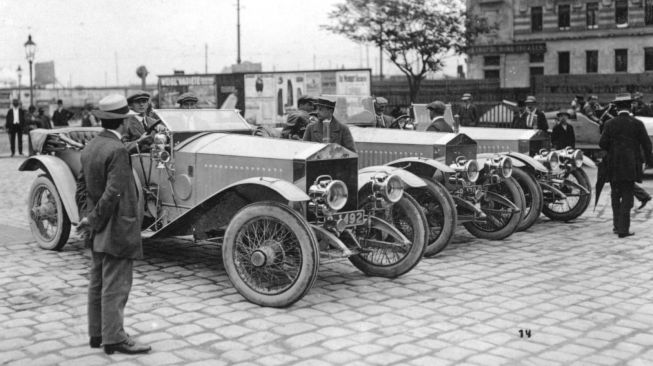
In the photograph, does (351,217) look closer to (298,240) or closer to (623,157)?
(298,240)

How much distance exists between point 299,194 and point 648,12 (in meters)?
40.8

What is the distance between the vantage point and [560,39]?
143 feet

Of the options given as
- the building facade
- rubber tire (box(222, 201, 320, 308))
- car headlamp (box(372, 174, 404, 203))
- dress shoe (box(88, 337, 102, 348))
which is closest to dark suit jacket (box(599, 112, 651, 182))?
car headlamp (box(372, 174, 404, 203))

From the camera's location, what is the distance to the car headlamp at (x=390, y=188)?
6.39m

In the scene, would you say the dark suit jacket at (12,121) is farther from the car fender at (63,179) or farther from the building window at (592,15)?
the building window at (592,15)

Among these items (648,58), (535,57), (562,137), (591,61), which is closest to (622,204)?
(562,137)

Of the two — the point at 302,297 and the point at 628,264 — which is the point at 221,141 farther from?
the point at 628,264

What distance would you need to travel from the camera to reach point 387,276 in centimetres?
668

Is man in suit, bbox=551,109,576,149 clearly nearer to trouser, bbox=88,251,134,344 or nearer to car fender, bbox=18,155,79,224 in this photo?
car fender, bbox=18,155,79,224

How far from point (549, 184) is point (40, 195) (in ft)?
20.7

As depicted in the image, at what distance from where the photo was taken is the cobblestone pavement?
4617 millimetres

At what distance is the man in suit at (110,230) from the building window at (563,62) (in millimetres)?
42323

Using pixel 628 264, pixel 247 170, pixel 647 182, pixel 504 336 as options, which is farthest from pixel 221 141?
pixel 647 182

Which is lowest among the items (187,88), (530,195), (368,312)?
(368,312)
